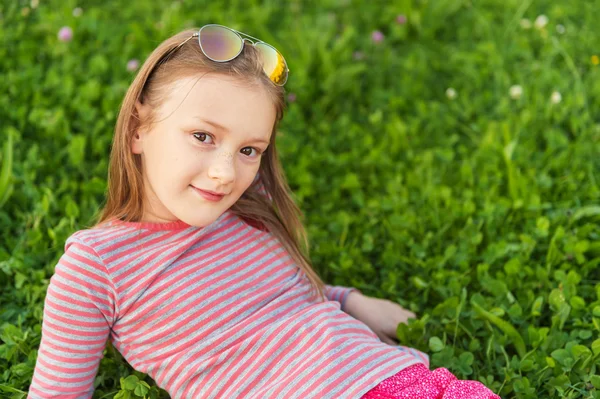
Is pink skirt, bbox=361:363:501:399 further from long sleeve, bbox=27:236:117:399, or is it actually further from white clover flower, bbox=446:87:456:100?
white clover flower, bbox=446:87:456:100

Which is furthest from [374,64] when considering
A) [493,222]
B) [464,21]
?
[493,222]

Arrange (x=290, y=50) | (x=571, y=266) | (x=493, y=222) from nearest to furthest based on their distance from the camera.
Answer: (x=571, y=266)
(x=493, y=222)
(x=290, y=50)

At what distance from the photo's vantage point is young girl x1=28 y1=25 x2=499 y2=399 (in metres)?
1.87

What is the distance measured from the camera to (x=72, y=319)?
1872 millimetres

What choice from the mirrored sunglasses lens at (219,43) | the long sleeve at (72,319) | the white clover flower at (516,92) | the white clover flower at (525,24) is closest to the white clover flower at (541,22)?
the white clover flower at (525,24)

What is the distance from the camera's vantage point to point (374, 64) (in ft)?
13.0

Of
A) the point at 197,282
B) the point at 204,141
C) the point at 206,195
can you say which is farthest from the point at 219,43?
the point at 197,282

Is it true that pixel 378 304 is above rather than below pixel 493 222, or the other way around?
below

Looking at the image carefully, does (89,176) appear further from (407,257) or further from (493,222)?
(493,222)

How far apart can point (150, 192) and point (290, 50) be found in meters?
2.04

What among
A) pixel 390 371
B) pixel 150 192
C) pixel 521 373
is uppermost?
pixel 150 192

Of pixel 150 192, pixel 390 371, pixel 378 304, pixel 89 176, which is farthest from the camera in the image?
pixel 89 176

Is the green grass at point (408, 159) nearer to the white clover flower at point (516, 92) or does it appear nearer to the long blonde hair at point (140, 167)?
the white clover flower at point (516, 92)

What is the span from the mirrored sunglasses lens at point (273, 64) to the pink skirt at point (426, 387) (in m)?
0.86
